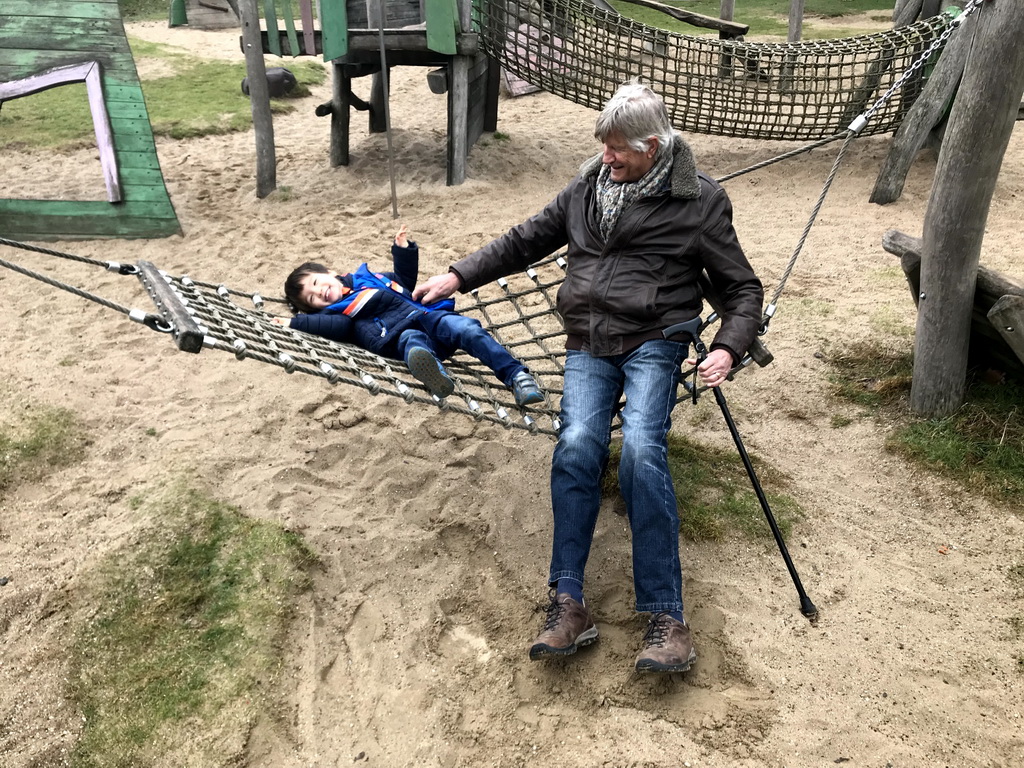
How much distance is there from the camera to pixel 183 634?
235 cm

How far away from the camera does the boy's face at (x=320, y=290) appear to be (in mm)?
2928

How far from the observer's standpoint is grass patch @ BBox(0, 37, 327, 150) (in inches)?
279

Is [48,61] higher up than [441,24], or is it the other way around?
[441,24]

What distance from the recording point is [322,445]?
3.18 metres

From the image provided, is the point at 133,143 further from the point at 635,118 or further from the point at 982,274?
the point at 982,274

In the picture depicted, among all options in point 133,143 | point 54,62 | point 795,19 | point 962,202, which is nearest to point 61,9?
point 54,62

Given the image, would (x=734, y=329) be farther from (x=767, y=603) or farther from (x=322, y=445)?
(x=322, y=445)

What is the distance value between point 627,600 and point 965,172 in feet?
5.91

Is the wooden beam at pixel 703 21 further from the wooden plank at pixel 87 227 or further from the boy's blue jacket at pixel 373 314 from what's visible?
the boy's blue jacket at pixel 373 314

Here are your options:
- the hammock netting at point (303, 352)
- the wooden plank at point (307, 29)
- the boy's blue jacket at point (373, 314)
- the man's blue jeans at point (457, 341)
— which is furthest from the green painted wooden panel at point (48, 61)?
the man's blue jeans at point (457, 341)

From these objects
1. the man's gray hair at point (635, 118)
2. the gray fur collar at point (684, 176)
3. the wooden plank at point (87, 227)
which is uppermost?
the man's gray hair at point (635, 118)

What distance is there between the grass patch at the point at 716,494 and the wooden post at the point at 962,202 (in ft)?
2.28

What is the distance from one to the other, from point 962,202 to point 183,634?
Answer: 2.78m

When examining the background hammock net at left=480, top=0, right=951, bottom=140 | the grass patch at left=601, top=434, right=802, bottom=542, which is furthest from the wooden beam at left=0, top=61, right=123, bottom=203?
the grass patch at left=601, top=434, right=802, bottom=542
